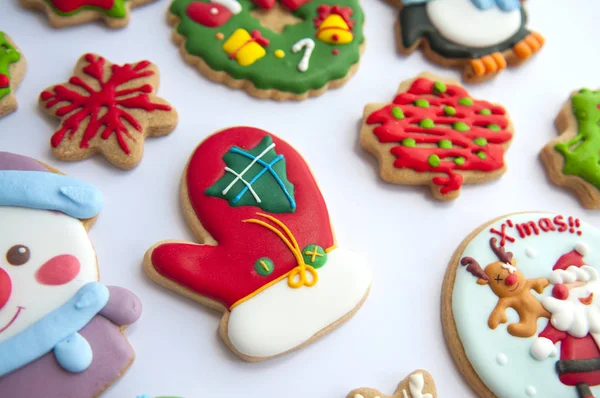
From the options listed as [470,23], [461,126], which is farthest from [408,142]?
[470,23]

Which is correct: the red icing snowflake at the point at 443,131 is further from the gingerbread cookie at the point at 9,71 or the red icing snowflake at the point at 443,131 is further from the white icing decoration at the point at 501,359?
the gingerbread cookie at the point at 9,71

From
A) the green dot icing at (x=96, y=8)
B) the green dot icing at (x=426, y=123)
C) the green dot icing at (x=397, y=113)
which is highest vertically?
the green dot icing at (x=96, y=8)

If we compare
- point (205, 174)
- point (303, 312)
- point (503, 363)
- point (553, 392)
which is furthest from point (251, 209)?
point (553, 392)

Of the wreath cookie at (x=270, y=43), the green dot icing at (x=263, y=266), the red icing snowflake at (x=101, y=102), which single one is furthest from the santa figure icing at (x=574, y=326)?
the red icing snowflake at (x=101, y=102)

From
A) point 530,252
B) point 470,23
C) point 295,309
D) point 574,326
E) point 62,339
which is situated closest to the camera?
point 62,339

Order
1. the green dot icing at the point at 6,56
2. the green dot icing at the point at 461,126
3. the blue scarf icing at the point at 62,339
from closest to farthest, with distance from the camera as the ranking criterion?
1. the blue scarf icing at the point at 62,339
2. the green dot icing at the point at 6,56
3. the green dot icing at the point at 461,126

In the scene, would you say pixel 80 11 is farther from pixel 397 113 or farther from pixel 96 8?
pixel 397 113

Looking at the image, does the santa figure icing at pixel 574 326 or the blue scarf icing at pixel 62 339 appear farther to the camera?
the santa figure icing at pixel 574 326

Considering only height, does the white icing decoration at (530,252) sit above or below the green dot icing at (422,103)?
below
